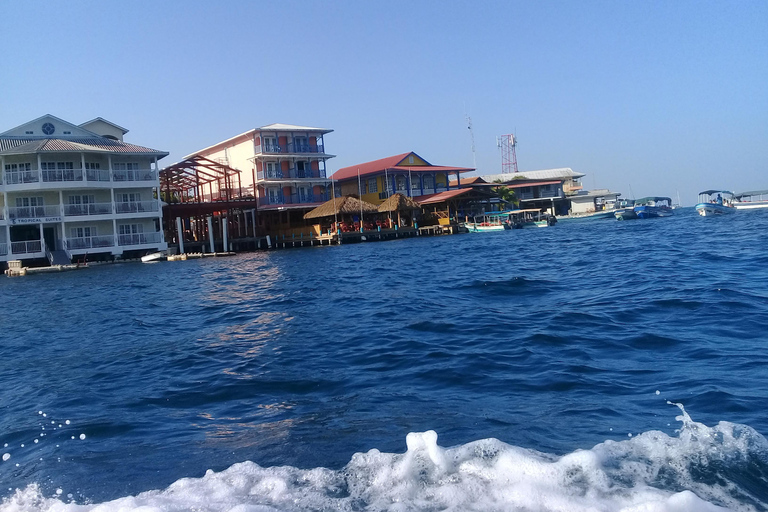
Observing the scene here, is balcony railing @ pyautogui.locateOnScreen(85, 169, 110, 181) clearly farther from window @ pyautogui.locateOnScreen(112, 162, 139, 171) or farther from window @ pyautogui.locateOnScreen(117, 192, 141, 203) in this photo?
window @ pyautogui.locateOnScreen(117, 192, 141, 203)

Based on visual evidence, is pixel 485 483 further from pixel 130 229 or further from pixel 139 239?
pixel 130 229

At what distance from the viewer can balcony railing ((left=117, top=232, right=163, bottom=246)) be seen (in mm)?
34469

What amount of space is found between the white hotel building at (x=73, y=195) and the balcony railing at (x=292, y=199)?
34.3 ft

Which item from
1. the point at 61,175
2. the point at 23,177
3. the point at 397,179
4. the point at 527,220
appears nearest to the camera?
the point at 23,177

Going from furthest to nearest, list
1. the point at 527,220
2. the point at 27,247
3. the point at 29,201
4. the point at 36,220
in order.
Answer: the point at 527,220, the point at 29,201, the point at 36,220, the point at 27,247

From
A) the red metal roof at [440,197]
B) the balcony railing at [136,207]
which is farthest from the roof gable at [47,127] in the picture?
the red metal roof at [440,197]

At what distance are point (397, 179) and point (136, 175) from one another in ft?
75.8

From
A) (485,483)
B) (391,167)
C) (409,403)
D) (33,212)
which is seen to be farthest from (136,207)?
(485,483)

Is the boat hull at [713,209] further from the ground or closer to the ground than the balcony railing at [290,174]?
closer to the ground

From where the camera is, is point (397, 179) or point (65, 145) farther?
point (397, 179)

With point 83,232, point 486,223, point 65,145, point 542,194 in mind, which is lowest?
point 486,223

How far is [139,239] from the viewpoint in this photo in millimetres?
35125

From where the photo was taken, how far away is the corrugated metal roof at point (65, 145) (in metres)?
32.5

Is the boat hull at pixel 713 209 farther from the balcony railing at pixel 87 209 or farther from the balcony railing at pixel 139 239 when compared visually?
the balcony railing at pixel 87 209
